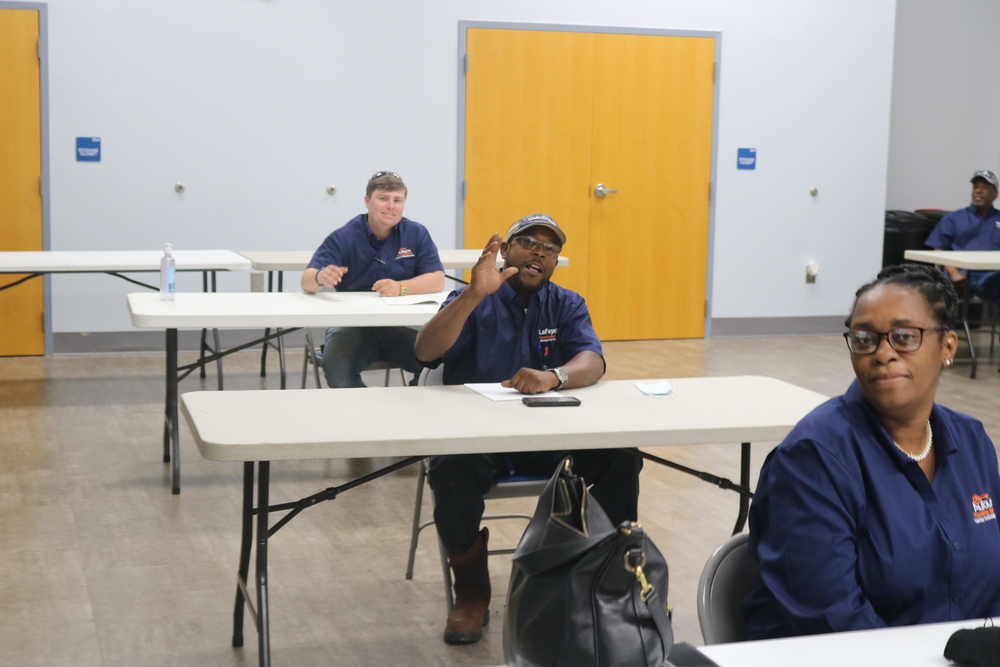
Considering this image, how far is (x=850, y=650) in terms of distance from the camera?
1.28m

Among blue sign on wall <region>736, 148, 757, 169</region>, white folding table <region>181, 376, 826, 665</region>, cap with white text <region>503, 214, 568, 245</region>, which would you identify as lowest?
white folding table <region>181, 376, 826, 665</region>

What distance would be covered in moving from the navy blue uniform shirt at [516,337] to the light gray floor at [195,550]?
497 millimetres

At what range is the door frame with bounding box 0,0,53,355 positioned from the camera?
20.9 feet

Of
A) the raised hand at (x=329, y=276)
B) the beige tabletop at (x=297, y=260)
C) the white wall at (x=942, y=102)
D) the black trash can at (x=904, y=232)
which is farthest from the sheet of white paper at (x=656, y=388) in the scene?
the white wall at (x=942, y=102)

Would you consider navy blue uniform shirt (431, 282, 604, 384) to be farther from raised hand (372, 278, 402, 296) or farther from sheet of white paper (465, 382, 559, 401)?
raised hand (372, 278, 402, 296)

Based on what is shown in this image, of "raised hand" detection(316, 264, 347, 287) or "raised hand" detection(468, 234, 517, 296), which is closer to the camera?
"raised hand" detection(468, 234, 517, 296)

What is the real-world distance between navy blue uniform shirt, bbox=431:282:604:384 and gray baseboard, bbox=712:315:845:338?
515cm

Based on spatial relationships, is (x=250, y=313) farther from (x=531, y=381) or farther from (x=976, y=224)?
(x=976, y=224)

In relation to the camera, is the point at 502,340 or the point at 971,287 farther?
the point at 971,287

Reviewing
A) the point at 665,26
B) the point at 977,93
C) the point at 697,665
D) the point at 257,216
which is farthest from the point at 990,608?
the point at 977,93

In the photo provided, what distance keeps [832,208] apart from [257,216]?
4.31 meters

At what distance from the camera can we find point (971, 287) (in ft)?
23.7

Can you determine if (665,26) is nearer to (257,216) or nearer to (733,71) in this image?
(733,71)

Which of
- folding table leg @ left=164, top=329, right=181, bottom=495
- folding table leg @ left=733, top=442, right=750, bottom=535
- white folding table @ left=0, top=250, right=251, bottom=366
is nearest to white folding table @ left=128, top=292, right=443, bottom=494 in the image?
folding table leg @ left=164, top=329, right=181, bottom=495
